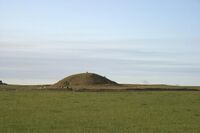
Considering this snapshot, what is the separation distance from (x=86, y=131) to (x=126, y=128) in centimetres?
232

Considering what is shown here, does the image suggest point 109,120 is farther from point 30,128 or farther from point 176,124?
point 30,128

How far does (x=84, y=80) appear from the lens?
104500mm

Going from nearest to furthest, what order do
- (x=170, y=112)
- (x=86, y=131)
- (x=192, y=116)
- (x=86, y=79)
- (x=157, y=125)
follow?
1. (x=86, y=131)
2. (x=157, y=125)
3. (x=192, y=116)
4. (x=170, y=112)
5. (x=86, y=79)

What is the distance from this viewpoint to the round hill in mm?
102375

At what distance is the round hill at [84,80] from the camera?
102375 mm

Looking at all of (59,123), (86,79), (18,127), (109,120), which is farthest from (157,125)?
(86,79)

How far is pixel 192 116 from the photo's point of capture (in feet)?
91.7

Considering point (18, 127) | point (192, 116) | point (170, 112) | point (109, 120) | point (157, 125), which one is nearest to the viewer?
point (18, 127)

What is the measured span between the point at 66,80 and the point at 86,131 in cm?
8921

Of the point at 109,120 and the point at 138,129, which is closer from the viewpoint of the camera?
the point at 138,129

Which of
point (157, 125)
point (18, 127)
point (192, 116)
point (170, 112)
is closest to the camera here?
point (18, 127)

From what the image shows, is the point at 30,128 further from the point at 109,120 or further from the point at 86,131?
the point at 109,120

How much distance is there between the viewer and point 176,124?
2366 cm

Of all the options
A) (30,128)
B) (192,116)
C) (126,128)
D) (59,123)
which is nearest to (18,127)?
(30,128)
